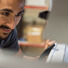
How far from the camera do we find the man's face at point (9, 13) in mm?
503

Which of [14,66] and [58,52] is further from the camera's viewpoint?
[58,52]

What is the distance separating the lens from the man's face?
1.65 feet

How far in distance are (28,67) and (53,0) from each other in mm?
185

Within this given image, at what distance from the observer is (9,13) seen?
0.51 metres

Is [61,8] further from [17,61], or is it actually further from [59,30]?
[17,61]

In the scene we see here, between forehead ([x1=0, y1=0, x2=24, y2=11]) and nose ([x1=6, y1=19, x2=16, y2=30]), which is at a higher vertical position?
forehead ([x1=0, y1=0, x2=24, y2=11])

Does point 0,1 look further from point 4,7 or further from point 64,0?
point 64,0

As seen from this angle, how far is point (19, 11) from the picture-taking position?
0.54m

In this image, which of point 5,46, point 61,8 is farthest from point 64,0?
point 5,46

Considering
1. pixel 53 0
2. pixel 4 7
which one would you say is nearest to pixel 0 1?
pixel 4 7

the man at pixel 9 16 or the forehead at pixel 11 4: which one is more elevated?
the forehead at pixel 11 4

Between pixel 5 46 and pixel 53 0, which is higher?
pixel 53 0

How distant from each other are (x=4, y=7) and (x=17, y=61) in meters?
0.18

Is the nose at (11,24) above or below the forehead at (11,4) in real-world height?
below
